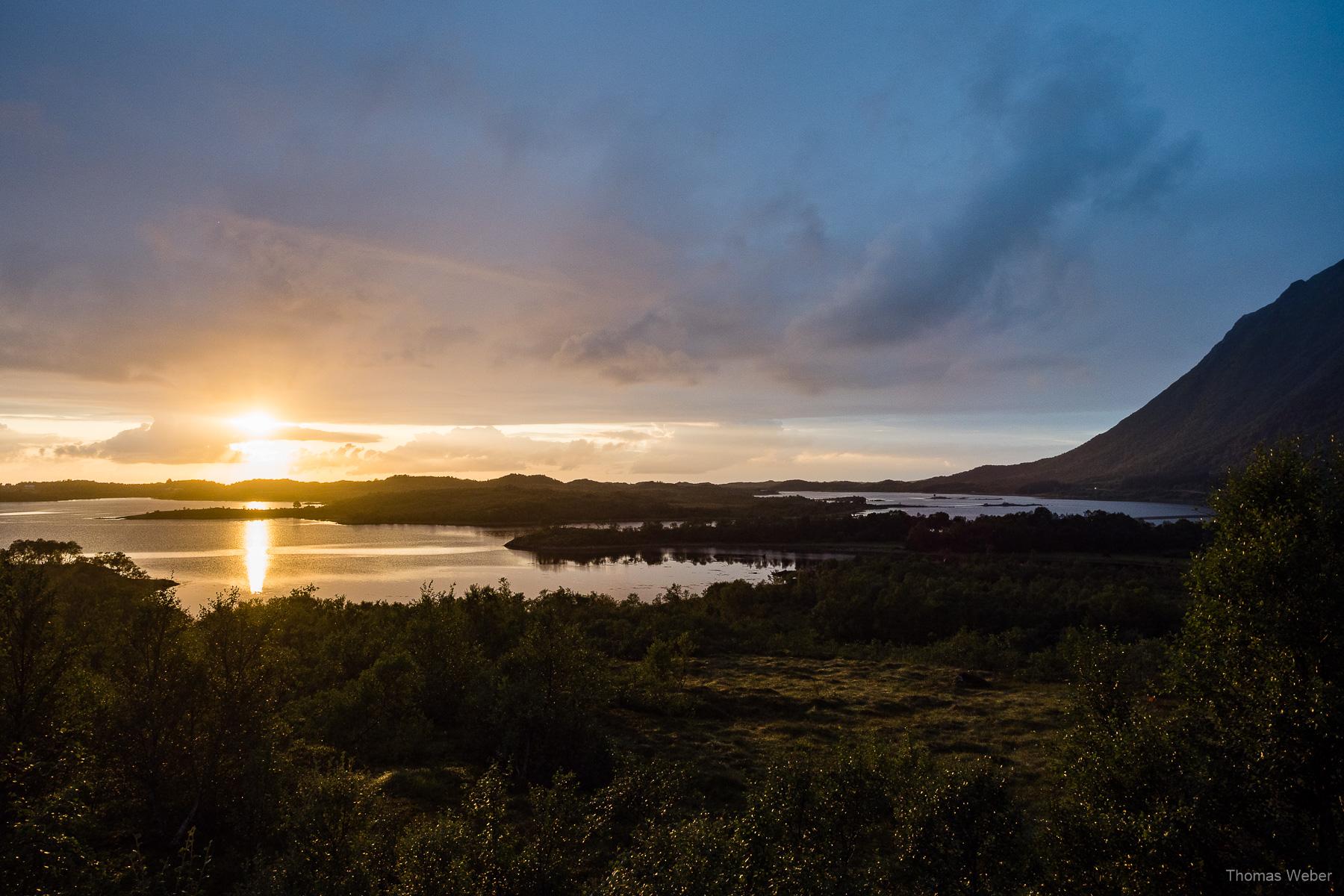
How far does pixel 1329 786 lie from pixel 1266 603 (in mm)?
2969

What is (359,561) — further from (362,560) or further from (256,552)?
(256,552)

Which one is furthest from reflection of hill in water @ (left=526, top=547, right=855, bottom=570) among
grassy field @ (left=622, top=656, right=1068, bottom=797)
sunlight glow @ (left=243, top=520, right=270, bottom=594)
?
grassy field @ (left=622, top=656, right=1068, bottom=797)

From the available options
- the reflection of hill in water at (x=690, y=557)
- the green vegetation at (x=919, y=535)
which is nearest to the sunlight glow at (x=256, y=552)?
the reflection of hill in water at (x=690, y=557)

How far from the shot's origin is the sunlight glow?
77956mm

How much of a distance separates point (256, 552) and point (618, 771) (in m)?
113

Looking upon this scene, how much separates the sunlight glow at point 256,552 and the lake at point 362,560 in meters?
0.21

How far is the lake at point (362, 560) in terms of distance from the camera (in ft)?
258

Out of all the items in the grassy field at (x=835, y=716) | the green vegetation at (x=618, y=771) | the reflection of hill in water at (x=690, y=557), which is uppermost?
the green vegetation at (x=618, y=771)

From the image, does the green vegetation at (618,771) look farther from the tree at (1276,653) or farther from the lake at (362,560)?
the lake at (362,560)

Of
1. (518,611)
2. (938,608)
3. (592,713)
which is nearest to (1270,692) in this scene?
(592,713)

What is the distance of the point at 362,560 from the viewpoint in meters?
98.6

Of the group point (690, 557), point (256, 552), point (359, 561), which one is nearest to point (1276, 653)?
point (690, 557)

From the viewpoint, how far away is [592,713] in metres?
24.3

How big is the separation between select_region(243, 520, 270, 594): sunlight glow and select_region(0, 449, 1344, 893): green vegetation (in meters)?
60.7
